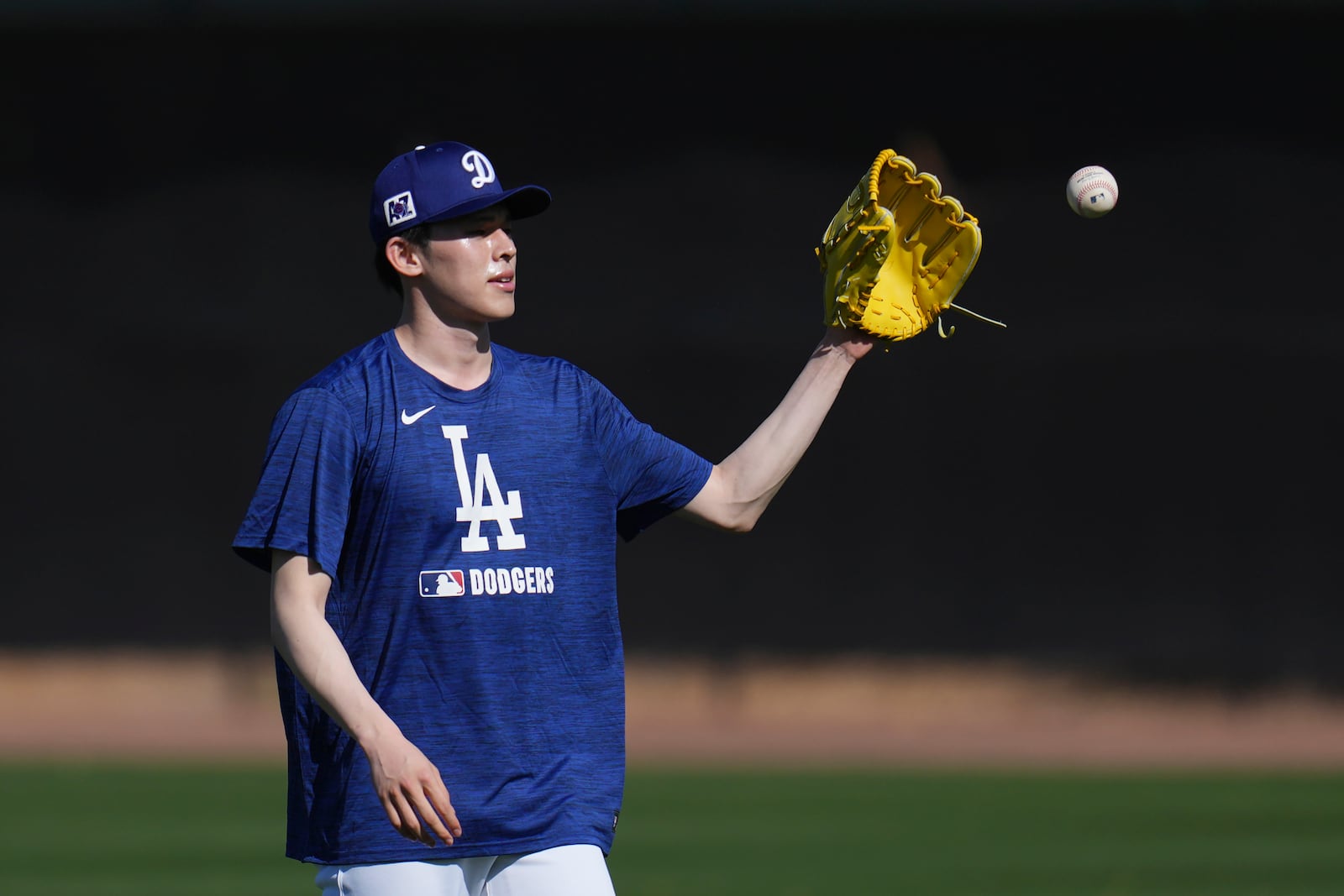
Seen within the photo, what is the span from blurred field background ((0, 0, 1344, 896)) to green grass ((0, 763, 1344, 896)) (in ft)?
8.95

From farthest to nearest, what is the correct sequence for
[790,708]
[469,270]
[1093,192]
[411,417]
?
1. [790,708]
2. [1093,192]
3. [469,270]
4. [411,417]

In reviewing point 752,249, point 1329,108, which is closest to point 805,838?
point 752,249

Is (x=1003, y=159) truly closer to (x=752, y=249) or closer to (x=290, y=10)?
(x=752, y=249)

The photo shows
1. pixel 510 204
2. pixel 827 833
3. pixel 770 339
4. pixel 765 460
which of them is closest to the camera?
pixel 510 204

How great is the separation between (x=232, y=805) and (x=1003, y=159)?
7.33m

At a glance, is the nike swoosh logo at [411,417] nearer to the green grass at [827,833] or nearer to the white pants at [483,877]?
the white pants at [483,877]

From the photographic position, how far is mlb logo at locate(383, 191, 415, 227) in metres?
3.25

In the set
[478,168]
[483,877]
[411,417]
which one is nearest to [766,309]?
[478,168]

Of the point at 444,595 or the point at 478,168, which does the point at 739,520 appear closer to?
the point at 444,595

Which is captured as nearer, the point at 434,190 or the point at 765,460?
the point at 434,190

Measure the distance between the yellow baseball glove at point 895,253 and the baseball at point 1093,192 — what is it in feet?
2.76

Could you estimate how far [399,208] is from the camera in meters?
3.26

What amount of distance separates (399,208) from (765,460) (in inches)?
31.3

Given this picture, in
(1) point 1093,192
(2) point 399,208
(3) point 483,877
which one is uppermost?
(1) point 1093,192
